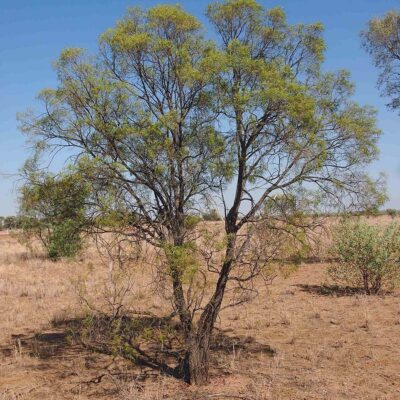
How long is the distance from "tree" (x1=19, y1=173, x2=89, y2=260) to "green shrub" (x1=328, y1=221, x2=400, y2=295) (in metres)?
10.3

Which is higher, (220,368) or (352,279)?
(352,279)

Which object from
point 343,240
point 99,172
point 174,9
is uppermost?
point 174,9

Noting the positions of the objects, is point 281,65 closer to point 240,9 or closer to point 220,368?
point 240,9

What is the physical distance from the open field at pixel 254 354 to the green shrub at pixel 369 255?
0.76 m

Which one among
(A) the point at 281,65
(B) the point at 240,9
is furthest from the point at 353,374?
(B) the point at 240,9

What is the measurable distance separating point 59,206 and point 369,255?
11809mm

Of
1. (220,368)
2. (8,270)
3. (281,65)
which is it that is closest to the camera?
(281,65)

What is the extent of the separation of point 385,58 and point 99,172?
61.2ft

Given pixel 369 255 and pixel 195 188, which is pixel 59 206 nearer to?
pixel 195 188

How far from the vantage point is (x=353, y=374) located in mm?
9516

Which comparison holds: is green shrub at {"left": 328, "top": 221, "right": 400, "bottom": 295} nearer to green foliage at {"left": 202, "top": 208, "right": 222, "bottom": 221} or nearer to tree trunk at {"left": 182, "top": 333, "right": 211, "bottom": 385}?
green foliage at {"left": 202, "top": 208, "right": 222, "bottom": 221}

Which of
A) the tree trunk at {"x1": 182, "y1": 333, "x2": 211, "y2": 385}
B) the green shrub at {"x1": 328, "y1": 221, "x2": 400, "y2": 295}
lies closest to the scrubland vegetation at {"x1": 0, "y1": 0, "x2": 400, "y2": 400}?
the tree trunk at {"x1": 182, "y1": 333, "x2": 211, "y2": 385}

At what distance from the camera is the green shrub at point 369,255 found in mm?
16766

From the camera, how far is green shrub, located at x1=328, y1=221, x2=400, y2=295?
660 inches
